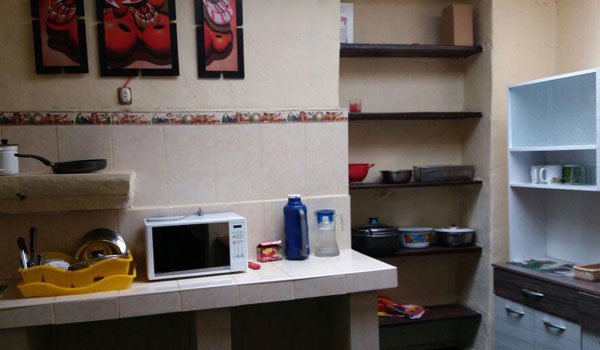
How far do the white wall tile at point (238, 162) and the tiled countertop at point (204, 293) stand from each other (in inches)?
15.9

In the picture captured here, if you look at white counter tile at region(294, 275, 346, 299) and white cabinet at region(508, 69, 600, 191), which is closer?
white counter tile at region(294, 275, 346, 299)

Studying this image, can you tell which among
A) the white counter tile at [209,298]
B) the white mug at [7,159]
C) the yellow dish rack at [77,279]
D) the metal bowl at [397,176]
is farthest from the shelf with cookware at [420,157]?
the white mug at [7,159]

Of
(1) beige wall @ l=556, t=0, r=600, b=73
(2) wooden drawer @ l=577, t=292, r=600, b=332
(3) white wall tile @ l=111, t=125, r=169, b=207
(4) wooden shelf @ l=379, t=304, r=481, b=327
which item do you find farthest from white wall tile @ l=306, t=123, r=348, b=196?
(1) beige wall @ l=556, t=0, r=600, b=73

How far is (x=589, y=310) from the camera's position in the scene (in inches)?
83.7

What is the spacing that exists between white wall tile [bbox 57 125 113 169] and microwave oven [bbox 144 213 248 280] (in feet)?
1.35

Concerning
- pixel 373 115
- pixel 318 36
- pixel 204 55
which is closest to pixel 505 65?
pixel 373 115

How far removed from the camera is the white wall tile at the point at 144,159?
7.54 ft

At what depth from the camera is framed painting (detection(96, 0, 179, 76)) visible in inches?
89.7

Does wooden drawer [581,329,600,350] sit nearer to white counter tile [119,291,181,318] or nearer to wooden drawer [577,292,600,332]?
wooden drawer [577,292,600,332]

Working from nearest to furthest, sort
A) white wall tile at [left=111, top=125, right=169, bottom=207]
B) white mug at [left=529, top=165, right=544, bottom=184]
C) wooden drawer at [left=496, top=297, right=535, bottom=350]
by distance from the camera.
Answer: white wall tile at [left=111, top=125, right=169, bottom=207]
wooden drawer at [left=496, top=297, right=535, bottom=350]
white mug at [left=529, top=165, right=544, bottom=184]

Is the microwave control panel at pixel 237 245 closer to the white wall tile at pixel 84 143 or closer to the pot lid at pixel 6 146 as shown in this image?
the white wall tile at pixel 84 143

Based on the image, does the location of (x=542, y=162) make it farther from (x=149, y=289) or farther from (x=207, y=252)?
(x=149, y=289)

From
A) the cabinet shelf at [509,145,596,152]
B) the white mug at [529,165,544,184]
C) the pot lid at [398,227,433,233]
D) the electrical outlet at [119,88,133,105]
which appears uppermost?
the electrical outlet at [119,88,133,105]

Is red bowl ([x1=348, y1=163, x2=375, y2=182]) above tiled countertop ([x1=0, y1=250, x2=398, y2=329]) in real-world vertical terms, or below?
above
